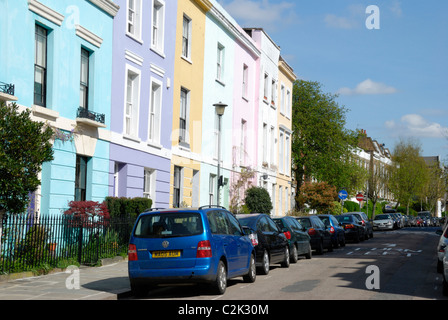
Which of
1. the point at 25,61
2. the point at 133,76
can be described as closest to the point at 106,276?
the point at 25,61

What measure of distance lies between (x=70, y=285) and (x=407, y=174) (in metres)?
81.7

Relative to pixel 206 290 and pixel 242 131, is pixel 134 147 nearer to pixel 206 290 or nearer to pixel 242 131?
pixel 206 290

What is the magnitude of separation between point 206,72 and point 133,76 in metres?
7.04

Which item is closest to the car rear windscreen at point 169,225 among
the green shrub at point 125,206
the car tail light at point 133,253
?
the car tail light at point 133,253

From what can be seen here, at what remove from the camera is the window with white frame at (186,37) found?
1049 inches

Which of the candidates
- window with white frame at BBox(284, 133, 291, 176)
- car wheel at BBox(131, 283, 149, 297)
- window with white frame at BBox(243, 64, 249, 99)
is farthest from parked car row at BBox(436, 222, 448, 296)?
window with white frame at BBox(284, 133, 291, 176)

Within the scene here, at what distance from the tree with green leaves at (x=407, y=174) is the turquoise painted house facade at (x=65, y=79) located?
246 ft

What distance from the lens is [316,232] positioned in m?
25.0

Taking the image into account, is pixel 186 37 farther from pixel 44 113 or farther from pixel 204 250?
pixel 204 250

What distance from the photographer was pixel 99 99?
63.6ft

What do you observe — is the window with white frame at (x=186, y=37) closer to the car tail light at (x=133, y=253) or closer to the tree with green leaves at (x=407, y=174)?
the car tail light at (x=133, y=253)

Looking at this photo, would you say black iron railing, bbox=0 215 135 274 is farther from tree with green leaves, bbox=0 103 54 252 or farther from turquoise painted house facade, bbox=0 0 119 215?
turquoise painted house facade, bbox=0 0 119 215

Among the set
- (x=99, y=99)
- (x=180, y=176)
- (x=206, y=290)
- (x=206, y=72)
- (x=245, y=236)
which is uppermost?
(x=206, y=72)

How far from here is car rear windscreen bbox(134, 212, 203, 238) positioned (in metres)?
12.6
